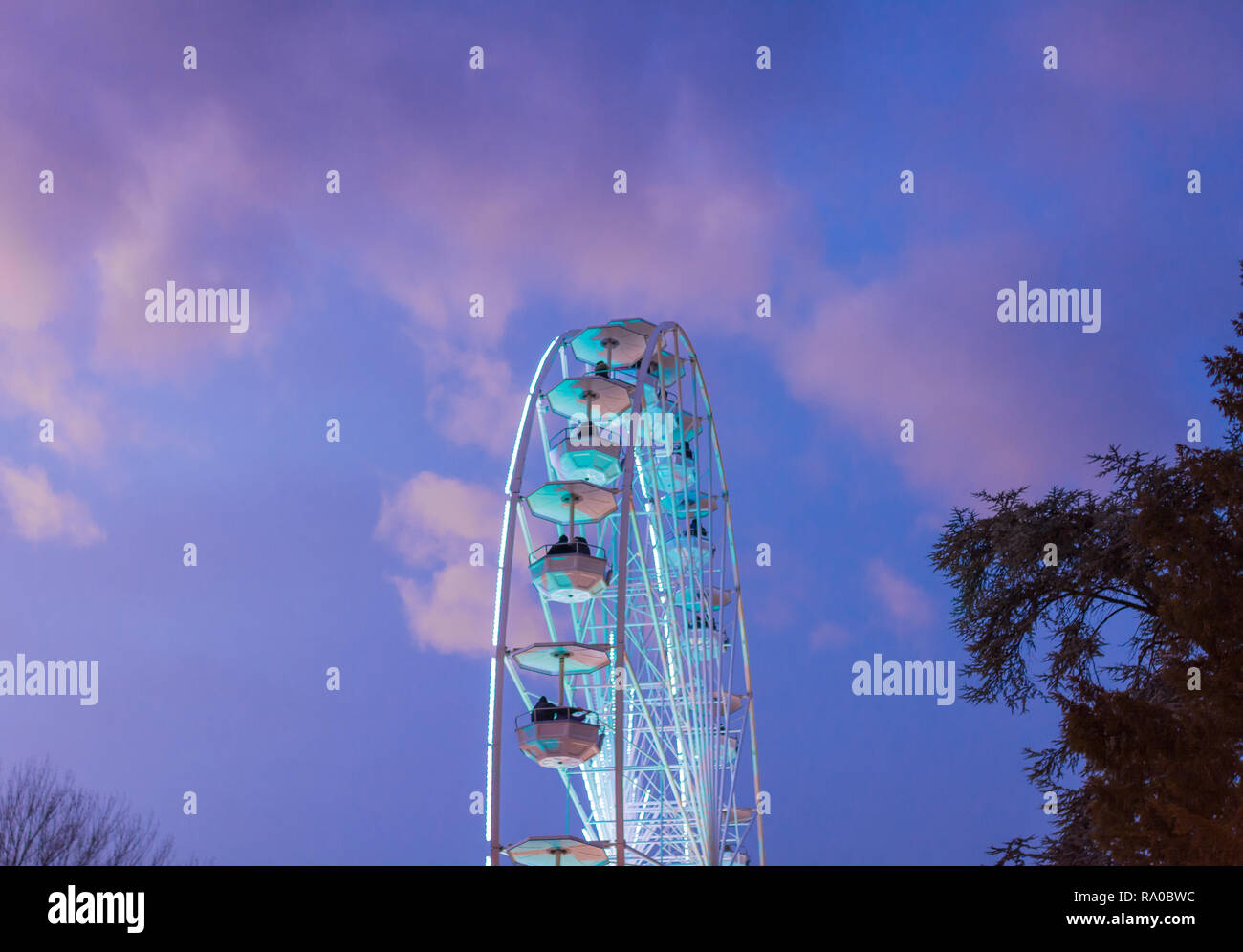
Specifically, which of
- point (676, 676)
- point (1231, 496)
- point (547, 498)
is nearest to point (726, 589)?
point (676, 676)

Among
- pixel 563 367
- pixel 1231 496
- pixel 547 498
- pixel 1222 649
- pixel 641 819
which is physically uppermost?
pixel 563 367

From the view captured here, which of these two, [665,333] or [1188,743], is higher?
[665,333]

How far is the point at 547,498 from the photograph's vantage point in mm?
31203

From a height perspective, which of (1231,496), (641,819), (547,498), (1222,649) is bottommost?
(641,819)

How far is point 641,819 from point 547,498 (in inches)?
358
